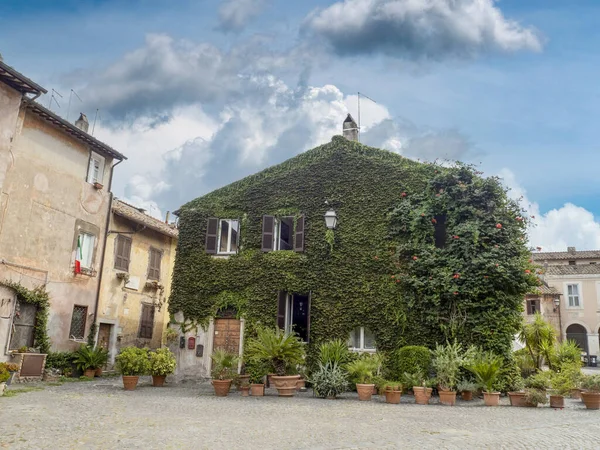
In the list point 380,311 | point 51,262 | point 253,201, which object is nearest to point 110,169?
point 51,262

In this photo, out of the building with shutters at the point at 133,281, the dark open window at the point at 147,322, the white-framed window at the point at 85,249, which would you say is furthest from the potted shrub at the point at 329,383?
the dark open window at the point at 147,322

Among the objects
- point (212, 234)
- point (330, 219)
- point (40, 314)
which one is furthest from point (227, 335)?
point (40, 314)

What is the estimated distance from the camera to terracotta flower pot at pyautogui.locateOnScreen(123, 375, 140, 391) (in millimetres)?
14477

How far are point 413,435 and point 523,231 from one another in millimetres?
9629

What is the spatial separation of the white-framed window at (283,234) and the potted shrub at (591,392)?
9.69 metres

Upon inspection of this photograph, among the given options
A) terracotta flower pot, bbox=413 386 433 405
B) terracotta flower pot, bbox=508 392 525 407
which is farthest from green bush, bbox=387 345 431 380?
terracotta flower pot, bbox=508 392 525 407

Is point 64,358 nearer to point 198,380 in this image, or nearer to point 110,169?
point 198,380

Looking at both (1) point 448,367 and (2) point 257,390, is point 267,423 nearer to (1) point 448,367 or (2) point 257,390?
(2) point 257,390

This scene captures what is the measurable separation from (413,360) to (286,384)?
3752 mm

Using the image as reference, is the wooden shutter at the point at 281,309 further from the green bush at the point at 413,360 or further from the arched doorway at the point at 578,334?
the arched doorway at the point at 578,334

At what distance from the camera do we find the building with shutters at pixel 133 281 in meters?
20.5

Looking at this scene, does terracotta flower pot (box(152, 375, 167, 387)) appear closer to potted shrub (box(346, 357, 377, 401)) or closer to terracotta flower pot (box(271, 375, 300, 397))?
terracotta flower pot (box(271, 375, 300, 397))

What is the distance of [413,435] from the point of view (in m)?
8.38

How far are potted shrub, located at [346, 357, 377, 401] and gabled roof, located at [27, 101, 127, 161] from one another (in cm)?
1267
